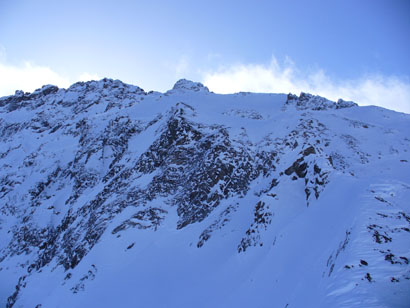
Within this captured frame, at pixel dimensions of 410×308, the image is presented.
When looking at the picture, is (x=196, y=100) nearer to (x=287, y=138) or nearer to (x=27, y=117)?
(x=287, y=138)

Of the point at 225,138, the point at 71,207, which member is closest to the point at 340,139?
the point at 225,138

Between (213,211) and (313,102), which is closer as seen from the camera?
(213,211)

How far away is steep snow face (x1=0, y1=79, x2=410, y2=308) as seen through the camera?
1203 cm

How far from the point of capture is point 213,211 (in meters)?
24.9

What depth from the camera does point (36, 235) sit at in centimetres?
3503

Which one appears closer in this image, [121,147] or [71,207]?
[71,207]

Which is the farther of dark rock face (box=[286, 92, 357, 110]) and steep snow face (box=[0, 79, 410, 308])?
dark rock face (box=[286, 92, 357, 110])

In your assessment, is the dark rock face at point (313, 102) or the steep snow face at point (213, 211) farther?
the dark rock face at point (313, 102)

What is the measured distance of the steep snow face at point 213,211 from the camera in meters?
12.0

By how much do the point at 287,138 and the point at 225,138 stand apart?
6.88 metres

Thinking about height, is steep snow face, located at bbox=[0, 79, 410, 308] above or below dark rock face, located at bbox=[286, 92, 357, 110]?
below

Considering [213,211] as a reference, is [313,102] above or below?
above

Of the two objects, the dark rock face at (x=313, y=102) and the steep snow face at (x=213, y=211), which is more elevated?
the dark rock face at (x=313, y=102)

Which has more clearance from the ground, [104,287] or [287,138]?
[287,138]
